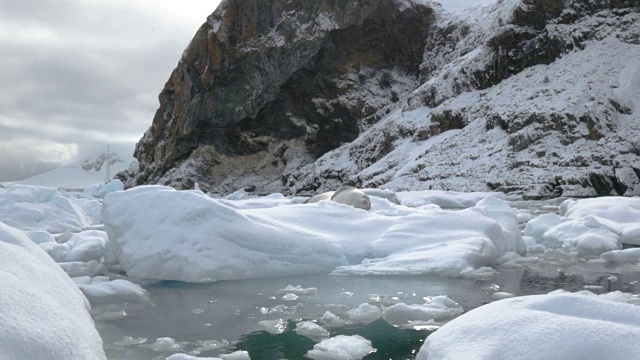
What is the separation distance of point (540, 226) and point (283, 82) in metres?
56.5

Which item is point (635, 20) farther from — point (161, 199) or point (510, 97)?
point (161, 199)

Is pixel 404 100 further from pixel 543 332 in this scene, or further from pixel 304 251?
pixel 543 332

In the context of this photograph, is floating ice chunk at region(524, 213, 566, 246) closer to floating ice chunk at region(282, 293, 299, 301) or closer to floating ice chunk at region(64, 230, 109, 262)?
floating ice chunk at region(282, 293, 299, 301)

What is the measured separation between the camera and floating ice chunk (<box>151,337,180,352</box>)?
5566mm

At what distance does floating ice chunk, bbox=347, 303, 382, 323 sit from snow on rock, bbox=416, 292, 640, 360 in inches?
74.6

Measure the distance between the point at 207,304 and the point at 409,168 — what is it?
39.4 metres

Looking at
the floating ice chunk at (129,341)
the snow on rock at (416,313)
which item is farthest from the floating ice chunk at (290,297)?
the floating ice chunk at (129,341)

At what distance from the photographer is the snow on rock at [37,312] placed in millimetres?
3256

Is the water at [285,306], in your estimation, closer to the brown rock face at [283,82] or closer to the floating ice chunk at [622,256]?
the floating ice chunk at [622,256]

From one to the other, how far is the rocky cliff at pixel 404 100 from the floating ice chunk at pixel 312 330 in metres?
31.5

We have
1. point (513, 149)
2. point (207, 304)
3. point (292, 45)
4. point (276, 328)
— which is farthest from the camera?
point (292, 45)

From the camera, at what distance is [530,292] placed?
8.12 m

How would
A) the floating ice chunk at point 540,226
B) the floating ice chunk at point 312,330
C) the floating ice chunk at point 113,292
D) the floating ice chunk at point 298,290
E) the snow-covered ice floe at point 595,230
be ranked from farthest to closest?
the floating ice chunk at point 540,226, the snow-covered ice floe at point 595,230, the floating ice chunk at point 298,290, the floating ice chunk at point 113,292, the floating ice chunk at point 312,330

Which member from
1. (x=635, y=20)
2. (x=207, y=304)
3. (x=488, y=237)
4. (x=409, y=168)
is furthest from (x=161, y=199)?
(x=635, y=20)
